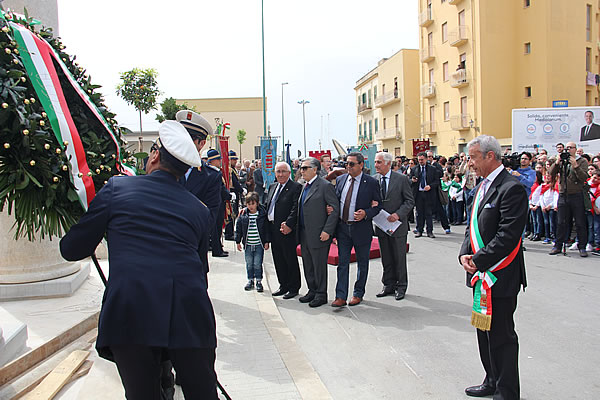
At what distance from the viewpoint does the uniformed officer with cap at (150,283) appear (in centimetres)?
226

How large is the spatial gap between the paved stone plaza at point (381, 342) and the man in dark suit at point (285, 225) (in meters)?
0.30

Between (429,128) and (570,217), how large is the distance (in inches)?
1210

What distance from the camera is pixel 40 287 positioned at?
548 cm

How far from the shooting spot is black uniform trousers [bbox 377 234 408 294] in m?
7.06

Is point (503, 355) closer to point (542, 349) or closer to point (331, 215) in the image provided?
point (542, 349)

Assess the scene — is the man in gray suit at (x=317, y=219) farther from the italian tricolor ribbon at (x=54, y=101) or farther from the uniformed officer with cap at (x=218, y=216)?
the italian tricolor ribbon at (x=54, y=101)

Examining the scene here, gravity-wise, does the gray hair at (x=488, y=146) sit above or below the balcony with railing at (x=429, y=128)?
below

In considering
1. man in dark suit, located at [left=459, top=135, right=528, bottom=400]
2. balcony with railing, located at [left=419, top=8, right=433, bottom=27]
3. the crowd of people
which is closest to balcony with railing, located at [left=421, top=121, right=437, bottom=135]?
balcony with railing, located at [left=419, top=8, right=433, bottom=27]

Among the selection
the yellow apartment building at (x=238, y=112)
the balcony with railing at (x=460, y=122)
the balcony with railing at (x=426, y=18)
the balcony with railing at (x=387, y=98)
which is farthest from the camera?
the yellow apartment building at (x=238, y=112)

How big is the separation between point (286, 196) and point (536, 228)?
24.6 ft

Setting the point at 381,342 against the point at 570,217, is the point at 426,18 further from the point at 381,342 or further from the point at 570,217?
the point at 381,342

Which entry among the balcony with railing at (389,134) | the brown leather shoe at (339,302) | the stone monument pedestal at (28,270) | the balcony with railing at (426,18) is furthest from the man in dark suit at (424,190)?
the balcony with railing at (389,134)

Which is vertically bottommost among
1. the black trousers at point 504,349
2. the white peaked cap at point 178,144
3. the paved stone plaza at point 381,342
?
the paved stone plaza at point 381,342

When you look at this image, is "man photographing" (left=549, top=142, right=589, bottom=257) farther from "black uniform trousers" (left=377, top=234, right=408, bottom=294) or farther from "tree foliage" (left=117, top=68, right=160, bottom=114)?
"tree foliage" (left=117, top=68, right=160, bottom=114)
